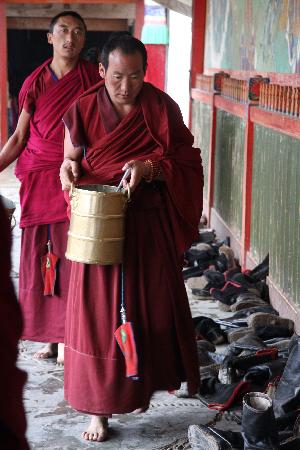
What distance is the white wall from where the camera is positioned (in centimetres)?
1628

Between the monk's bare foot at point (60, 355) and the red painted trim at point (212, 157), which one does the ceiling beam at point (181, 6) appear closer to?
Result: the red painted trim at point (212, 157)

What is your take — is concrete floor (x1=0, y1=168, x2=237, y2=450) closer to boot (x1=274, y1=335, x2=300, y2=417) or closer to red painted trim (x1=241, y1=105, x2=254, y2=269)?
boot (x1=274, y1=335, x2=300, y2=417)

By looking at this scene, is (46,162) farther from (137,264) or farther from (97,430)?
(97,430)

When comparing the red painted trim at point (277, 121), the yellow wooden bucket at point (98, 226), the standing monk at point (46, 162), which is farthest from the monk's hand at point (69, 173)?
the red painted trim at point (277, 121)

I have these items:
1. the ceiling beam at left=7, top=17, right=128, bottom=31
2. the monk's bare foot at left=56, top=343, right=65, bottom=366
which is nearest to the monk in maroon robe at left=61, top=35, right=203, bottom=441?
the monk's bare foot at left=56, top=343, right=65, bottom=366

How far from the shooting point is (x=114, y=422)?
3861mm

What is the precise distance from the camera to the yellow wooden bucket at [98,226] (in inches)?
130

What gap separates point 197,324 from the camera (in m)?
5.04

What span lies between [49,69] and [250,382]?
6.28 feet

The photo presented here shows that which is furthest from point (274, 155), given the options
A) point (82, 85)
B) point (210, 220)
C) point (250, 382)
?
point (210, 220)

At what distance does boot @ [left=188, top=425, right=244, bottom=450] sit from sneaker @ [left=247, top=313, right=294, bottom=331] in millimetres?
1506

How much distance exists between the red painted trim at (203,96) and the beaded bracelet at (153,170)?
481 cm

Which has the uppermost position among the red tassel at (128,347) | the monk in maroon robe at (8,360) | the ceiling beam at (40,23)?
the ceiling beam at (40,23)

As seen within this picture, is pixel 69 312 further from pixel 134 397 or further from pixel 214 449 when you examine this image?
pixel 214 449
